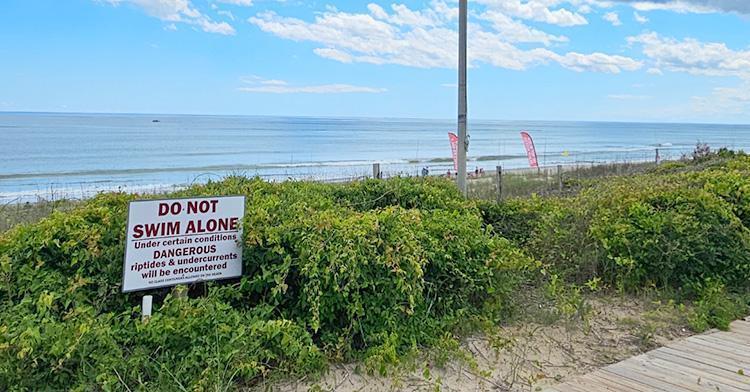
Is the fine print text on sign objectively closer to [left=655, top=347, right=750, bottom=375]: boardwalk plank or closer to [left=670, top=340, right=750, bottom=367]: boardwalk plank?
[left=655, top=347, right=750, bottom=375]: boardwalk plank

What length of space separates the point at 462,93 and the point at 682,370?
412cm

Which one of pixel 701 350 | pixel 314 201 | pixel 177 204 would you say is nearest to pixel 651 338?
pixel 701 350

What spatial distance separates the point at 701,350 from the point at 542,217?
2.33 meters

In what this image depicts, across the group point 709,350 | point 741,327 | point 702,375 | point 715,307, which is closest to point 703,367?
point 702,375

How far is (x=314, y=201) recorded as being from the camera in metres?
4.71

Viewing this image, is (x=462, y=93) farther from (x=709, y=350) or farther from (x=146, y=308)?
(x=146, y=308)

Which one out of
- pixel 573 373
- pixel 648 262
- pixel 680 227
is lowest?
pixel 573 373

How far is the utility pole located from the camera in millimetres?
6551

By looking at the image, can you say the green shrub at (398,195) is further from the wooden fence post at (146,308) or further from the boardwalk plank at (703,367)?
the wooden fence post at (146,308)

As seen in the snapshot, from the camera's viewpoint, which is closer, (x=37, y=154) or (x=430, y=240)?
(x=430, y=240)

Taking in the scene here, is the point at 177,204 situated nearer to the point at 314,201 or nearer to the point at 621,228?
the point at 314,201

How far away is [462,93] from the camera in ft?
22.0

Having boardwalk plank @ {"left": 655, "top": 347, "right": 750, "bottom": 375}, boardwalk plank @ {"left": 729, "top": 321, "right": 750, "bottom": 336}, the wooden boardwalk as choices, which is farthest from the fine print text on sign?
boardwalk plank @ {"left": 729, "top": 321, "right": 750, "bottom": 336}

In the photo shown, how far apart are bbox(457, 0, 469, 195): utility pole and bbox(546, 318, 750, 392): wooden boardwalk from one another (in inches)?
132
